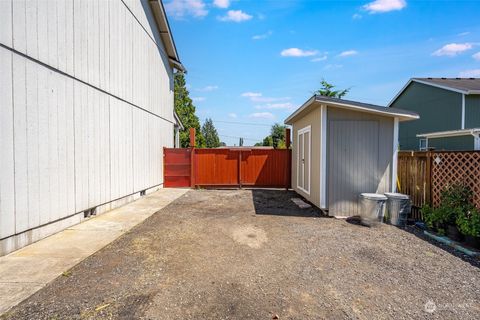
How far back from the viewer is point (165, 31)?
10477 millimetres

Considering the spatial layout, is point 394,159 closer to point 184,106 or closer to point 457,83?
point 457,83

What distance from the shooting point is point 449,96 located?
12945mm

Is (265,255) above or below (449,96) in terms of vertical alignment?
below

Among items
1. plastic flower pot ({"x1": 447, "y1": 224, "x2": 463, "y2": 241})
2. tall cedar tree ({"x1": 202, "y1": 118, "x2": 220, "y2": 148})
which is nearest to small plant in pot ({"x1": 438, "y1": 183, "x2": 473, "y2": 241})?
plastic flower pot ({"x1": 447, "y1": 224, "x2": 463, "y2": 241})

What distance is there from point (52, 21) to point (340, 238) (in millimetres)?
6156

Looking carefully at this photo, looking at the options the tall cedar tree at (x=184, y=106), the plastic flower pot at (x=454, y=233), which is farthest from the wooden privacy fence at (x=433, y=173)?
the tall cedar tree at (x=184, y=106)

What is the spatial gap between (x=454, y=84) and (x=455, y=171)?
39.1ft

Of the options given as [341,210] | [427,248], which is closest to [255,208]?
[341,210]

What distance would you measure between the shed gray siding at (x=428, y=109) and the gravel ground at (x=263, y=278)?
1133 centimetres

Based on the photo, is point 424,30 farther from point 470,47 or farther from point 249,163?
point 249,163

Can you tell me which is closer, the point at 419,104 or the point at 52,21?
the point at 52,21

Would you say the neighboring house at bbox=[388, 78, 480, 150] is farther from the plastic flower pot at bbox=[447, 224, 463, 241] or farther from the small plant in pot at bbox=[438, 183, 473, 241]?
the plastic flower pot at bbox=[447, 224, 463, 241]

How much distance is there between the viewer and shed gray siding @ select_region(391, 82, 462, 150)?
41.7 feet

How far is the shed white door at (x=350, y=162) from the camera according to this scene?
605 cm
